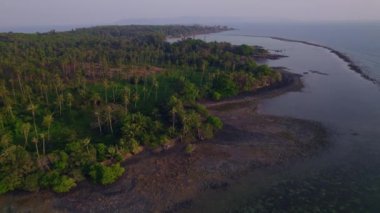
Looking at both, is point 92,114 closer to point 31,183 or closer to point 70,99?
point 70,99

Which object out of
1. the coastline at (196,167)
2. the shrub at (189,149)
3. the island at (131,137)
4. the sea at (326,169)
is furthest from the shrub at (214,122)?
the sea at (326,169)

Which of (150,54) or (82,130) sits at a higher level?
(150,54)

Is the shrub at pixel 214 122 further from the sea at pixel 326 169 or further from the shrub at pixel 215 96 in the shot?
the shrub at pixel 215 96

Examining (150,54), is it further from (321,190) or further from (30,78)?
(321,190)

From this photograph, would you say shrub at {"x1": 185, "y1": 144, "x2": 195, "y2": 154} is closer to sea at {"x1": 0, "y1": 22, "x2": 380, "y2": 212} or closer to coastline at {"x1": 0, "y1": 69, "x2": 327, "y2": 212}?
coastline at {"x1": 0, "y1": 69, "x2": 327, "y2": 212}

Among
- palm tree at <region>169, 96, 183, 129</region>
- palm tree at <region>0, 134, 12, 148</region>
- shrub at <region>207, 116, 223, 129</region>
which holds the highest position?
palm tree at <region>169, 96, 183, 129</region>

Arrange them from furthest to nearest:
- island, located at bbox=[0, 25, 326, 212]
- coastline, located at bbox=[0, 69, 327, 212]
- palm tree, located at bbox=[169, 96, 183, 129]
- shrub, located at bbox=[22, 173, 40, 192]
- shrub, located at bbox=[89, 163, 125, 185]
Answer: palm tree, located at bbox=[169, 96, 183, 129]
shrub, located at bbox=[89, 163, 125, 185]
island, located at bbox=[0, 25, 326, 212]
shrub, located at bbox=[22, 173, 40, 192]
coastline, located at bbox=[0, 69, 327, 212]

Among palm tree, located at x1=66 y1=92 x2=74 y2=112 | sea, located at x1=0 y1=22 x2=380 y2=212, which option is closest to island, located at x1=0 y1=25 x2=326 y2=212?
palm tree, located at x1=66 y1=92 x2=74 y2=112

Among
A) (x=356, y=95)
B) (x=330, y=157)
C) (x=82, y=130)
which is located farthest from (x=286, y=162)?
(x=356, y=95)

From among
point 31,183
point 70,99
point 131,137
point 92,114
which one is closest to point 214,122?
point 131,137
